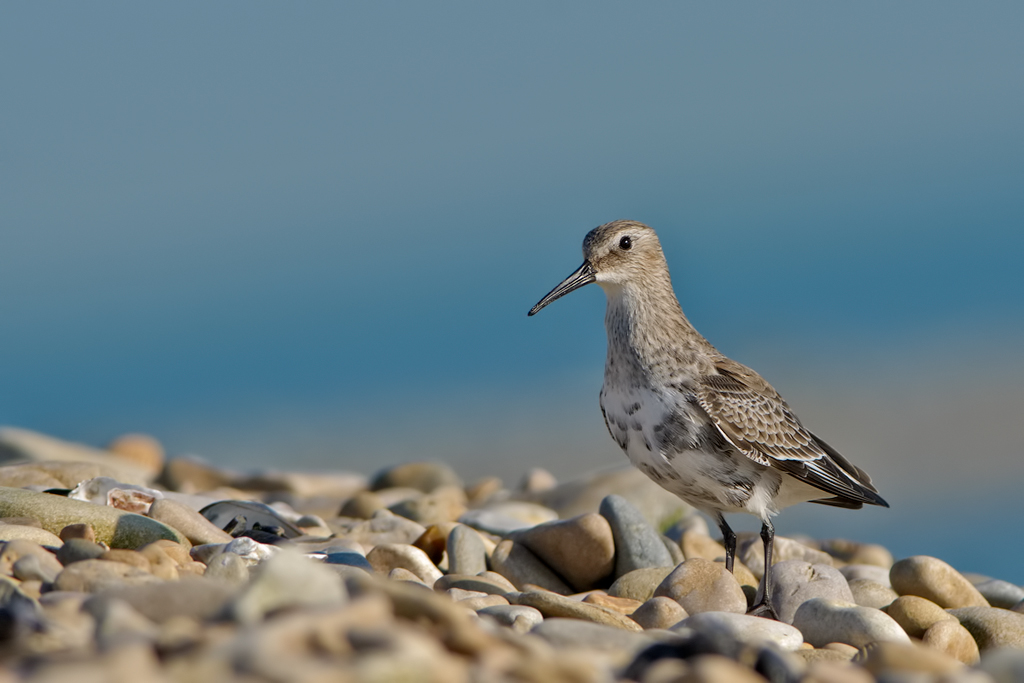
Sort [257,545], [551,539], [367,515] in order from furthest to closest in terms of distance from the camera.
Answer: [367,515] < [551,539] < [257,545]

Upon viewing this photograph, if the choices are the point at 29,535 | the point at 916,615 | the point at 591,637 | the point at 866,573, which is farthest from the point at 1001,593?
the point at 29,535

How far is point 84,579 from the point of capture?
16.0 ft

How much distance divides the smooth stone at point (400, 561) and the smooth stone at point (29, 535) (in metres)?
2.13

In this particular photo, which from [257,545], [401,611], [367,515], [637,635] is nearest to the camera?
[401,611]

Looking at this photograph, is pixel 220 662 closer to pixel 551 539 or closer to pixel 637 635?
pixel 637 635

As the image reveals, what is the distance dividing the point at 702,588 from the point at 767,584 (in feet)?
2.81

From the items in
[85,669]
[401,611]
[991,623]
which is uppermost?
[991,623]

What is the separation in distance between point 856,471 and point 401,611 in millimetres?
5852

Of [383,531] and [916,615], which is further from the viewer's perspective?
[383,531]

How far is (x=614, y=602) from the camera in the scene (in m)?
7.09

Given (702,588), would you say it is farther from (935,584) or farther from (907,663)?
(907,663)

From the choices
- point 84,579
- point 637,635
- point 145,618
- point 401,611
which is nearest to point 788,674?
point 637,635

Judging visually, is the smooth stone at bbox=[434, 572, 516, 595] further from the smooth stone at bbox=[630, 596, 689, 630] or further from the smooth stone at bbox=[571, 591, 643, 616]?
the smooth stone at bbox=[630, 596, 689, 630]

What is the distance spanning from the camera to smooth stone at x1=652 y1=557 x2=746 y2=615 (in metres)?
7.25
